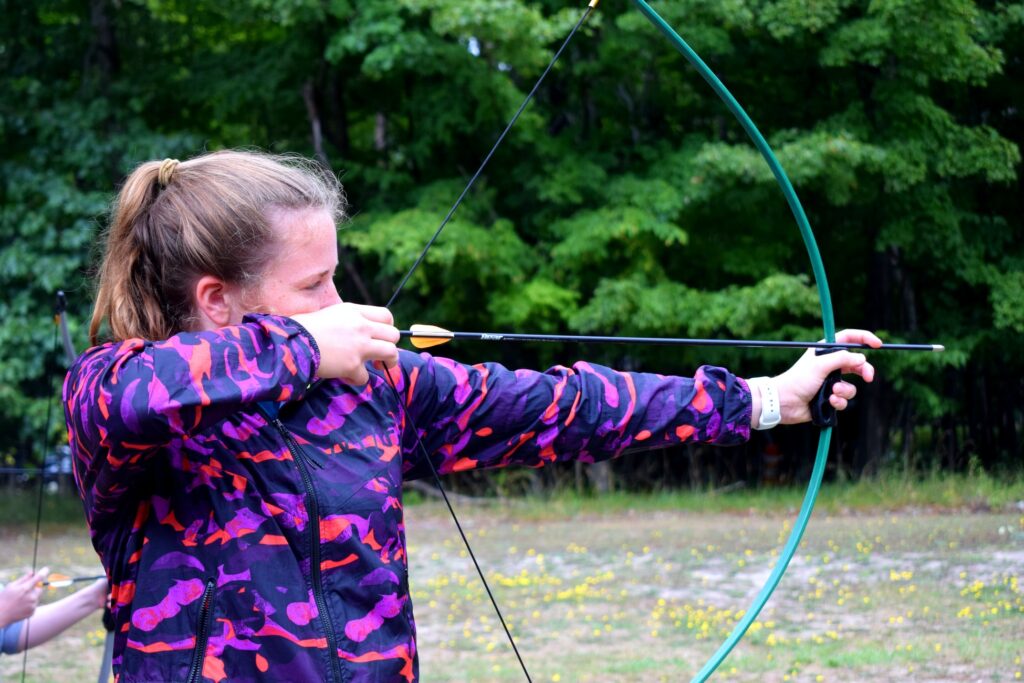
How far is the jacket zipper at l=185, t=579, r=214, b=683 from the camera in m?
1.32

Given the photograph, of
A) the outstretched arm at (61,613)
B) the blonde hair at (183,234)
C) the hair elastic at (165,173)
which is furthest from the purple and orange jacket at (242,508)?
the outstretched arm at (61,613)

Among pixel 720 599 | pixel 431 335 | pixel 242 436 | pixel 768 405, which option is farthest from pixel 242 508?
pixel 720 599

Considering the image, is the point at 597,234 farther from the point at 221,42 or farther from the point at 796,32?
the point at 221,42

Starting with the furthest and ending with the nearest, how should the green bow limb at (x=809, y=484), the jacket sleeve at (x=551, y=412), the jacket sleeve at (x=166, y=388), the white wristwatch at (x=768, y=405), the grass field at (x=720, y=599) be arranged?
the grass field at (x=720, y=599), the green bow limb at (x=809, y=484), the white wristwatch at (x=768, y=405), the jacket sleeve at (x=551, y=412), the jacket sleeve at (x=166, y=388)

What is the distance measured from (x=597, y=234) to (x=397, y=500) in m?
7.96

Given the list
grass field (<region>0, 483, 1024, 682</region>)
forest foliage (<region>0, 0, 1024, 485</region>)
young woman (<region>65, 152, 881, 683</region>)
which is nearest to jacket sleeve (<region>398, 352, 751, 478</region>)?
young woman (<region>65, 152, 881, 683</region>)

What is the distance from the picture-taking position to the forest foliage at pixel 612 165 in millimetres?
8766

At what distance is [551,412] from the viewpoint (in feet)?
5.52

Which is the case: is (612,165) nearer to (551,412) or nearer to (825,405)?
(825,405)

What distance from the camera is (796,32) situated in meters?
9.09

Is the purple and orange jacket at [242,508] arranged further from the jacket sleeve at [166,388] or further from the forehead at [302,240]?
the forehead at [302,240]

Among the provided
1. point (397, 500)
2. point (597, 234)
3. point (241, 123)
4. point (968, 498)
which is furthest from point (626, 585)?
point (241, 123)

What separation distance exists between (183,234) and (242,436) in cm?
28

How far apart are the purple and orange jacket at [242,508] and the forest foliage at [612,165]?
7.41m
